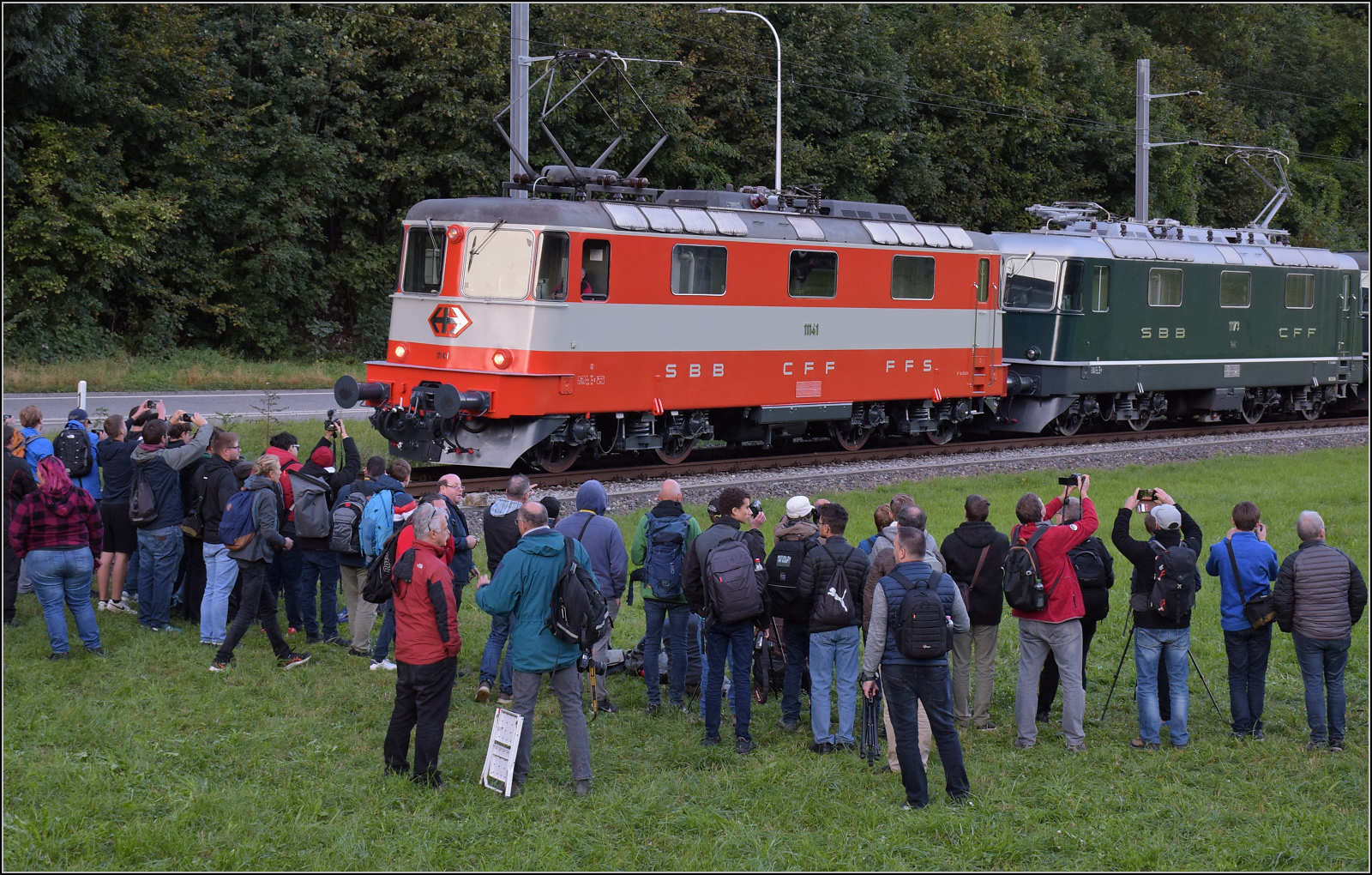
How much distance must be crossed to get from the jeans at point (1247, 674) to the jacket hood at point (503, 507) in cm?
501

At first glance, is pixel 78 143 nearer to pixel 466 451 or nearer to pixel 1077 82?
pixel 466 451

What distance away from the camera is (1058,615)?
8.27 m

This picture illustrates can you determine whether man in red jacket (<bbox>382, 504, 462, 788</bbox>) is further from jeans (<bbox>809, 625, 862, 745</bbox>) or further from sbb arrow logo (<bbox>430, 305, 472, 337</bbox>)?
sbb arrow logo (<bbox>430, 305, 472, 337</bbox>)

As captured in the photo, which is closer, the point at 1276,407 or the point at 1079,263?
the point at 1079,263

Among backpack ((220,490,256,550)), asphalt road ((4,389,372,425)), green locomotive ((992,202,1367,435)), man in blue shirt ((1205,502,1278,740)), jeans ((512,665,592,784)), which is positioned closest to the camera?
jeans ((512,665,592,784))

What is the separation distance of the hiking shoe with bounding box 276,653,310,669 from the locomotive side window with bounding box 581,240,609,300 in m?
7.43

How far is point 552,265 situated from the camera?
15.7 m

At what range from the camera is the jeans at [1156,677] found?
27.6 ft

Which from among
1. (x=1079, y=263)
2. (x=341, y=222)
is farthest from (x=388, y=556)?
(x=341, y=222)

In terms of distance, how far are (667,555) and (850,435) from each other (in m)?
12.8

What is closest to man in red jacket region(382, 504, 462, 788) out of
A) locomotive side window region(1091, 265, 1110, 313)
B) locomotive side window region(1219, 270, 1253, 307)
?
locomotive side window region(1091, 265, 1110, 313)

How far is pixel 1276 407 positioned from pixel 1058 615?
2377 cm

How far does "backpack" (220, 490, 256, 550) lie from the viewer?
9.30 m

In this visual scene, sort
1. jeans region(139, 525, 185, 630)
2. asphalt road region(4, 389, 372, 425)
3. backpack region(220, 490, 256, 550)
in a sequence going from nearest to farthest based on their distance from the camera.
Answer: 1. backpack region(220, 490, 256, 550)
2. jeans region(139, 525, 185, 630)
3. asphalt road region(4, 389, 372, 425)
